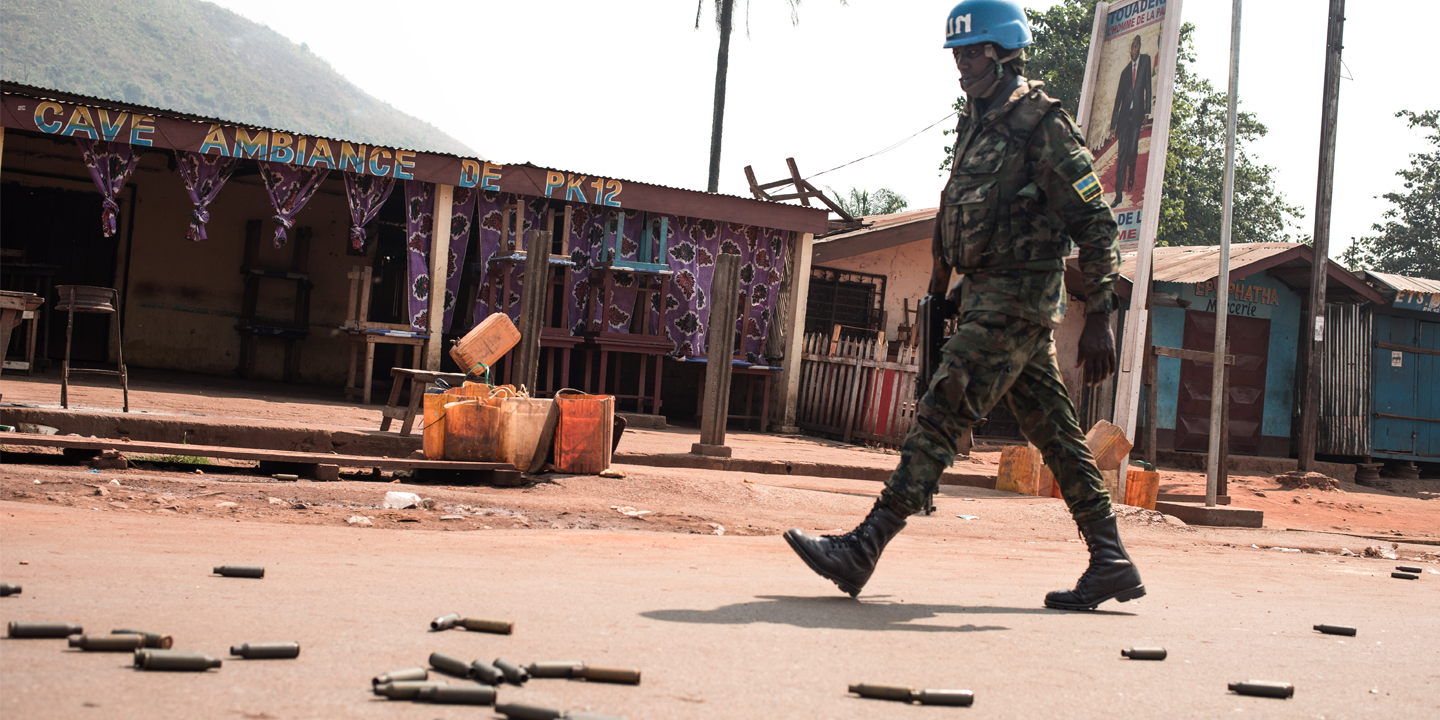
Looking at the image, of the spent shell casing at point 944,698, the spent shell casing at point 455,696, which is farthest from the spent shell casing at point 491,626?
the spent shell casing at point 944,698

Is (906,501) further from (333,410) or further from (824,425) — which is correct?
(824,425)

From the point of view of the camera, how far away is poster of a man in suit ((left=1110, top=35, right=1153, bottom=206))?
9359 mm

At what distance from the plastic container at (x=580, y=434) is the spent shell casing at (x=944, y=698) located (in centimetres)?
507

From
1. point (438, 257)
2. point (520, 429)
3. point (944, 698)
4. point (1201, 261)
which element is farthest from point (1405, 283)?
point (944, 698)

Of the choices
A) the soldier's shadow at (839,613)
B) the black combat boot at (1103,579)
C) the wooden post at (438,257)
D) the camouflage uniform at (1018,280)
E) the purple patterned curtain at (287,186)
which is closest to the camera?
the soldier's shadow at (839,613)

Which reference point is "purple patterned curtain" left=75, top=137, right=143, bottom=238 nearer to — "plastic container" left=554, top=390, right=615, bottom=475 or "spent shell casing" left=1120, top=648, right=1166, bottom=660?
"plastic container" left=554, top=390, right=615, bottom=475

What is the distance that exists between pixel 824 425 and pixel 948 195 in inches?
423

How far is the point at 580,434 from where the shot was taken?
736 cm

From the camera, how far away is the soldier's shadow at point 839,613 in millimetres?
3180

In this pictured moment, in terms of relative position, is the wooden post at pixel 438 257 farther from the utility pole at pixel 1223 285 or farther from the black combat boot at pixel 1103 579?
the black combat boot at pixel 1103 579

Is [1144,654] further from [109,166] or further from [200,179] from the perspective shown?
[109,166]

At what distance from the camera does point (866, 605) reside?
3.64 m

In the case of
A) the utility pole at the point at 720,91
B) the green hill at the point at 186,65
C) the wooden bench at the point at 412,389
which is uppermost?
the green hill at the point at 186,65

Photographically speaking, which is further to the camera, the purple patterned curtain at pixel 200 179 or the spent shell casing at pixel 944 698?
the purple patterned curtain at pixel 200 179
